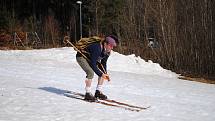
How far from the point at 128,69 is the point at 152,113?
12493mm

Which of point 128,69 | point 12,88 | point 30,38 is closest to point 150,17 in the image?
point 128,69

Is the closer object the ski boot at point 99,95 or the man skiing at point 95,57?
the man skiing at point 95,57

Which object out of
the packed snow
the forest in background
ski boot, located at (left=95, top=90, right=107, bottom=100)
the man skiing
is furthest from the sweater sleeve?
the forest in background

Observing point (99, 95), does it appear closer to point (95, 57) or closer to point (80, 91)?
point (95, 57)

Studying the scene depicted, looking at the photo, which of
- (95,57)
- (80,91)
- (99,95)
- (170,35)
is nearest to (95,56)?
(95,57)

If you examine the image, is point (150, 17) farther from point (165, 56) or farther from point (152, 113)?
point (152, 113)

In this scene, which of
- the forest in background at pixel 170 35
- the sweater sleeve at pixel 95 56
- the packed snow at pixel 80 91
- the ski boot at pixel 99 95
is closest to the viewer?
the packed snow at pixel 80 91

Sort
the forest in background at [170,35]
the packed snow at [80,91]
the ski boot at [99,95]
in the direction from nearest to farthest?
the packed snow at [80,91] → the ski boot at [99,95] → the forest in background at [170,35]

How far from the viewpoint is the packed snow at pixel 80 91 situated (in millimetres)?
10742

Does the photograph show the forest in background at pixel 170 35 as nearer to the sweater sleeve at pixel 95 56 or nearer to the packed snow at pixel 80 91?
the packed snow at pixel 80 91

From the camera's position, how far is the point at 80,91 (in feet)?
47.3

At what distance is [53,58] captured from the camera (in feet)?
82.2

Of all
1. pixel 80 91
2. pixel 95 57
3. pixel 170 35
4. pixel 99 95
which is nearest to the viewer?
pixel 95 57

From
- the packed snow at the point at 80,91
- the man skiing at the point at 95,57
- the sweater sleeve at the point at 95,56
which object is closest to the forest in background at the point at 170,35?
the packed snow at the point at 80,91
